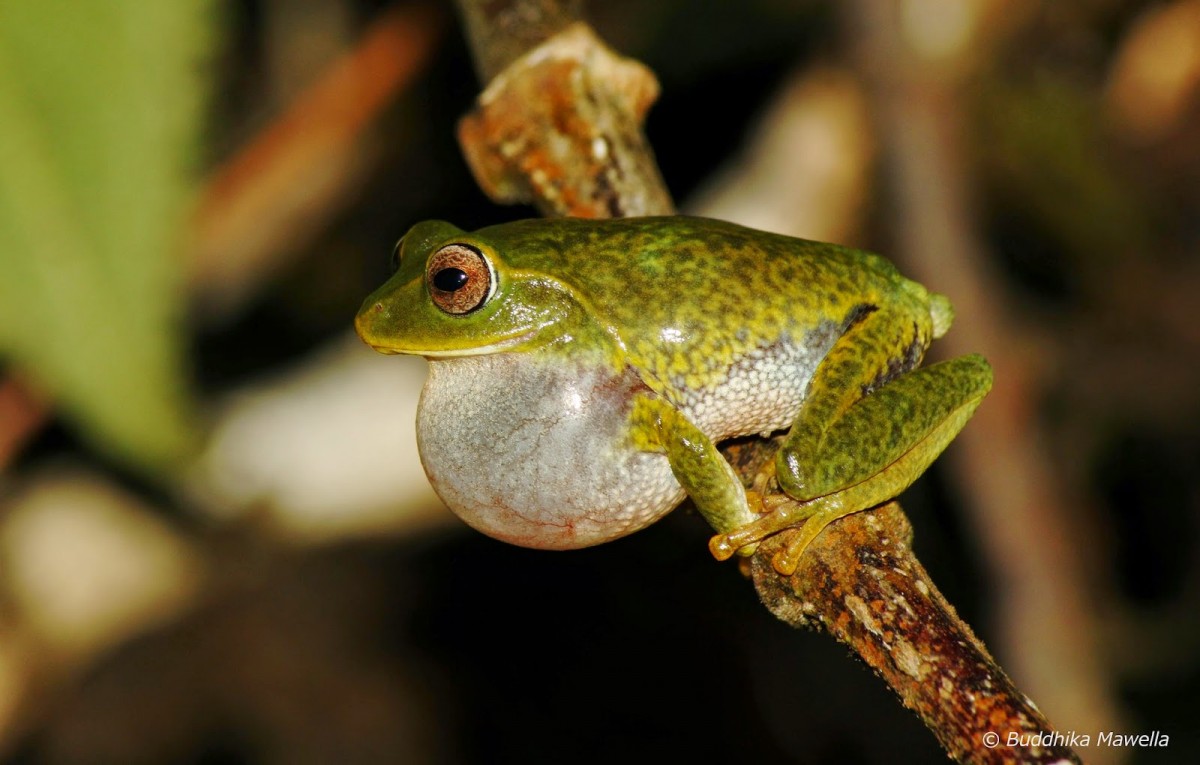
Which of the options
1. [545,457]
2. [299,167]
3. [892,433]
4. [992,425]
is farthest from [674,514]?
[545,457]

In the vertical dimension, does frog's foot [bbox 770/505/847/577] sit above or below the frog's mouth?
below

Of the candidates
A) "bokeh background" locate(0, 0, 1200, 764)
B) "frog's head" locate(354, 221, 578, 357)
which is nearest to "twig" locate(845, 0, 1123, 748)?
"bokeh background" locate(0, 0, 1200, 764)

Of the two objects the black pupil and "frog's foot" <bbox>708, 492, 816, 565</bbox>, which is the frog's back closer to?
the black pupil

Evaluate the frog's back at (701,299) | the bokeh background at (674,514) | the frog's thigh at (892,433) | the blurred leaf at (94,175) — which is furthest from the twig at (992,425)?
the blurred leaf at (94,175)

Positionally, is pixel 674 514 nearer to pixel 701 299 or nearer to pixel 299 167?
pixel 299 167

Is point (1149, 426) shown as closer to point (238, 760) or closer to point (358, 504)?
point (358, 504)

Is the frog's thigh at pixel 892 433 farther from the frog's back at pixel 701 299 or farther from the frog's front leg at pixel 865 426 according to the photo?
the frog's back at pixel 701 299

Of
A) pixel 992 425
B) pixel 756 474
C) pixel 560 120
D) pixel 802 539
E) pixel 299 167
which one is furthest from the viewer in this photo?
pixel 299 167
